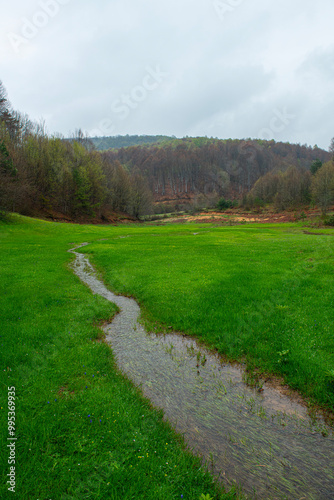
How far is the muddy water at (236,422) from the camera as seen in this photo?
4.50 metres

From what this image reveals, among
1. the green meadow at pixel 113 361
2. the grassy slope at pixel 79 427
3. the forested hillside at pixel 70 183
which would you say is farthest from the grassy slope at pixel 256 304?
the forested hillside at pixel 70 183

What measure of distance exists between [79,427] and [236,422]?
362 centimetres

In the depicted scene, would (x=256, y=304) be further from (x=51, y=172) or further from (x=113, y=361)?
(x=51, y=172)

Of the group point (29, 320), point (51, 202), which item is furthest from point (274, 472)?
point (51, 202)

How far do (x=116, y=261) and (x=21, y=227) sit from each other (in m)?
33.3

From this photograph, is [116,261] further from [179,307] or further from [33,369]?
[33,369]

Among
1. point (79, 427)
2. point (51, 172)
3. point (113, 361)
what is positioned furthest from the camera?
point (51, 172)

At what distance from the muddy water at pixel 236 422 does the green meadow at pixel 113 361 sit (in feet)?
1.45

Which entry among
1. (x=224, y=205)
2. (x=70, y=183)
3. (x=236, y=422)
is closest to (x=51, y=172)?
(x=70, y=183)

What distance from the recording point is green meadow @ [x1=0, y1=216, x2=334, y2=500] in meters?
4.18

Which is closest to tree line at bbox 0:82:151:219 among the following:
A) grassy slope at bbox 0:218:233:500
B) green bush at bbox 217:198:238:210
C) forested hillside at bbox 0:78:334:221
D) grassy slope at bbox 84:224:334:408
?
forested hillside at bbox 0:78:334:221

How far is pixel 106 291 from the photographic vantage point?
15898 millimetres

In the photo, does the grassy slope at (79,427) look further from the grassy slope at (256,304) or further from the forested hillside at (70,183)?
the forested hillside at (70,183)

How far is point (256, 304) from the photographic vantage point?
11289 millimetres
